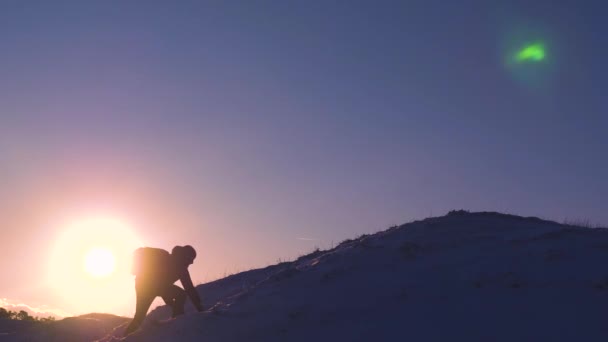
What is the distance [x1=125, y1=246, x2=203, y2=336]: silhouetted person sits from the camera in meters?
11.5

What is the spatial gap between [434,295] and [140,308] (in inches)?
216

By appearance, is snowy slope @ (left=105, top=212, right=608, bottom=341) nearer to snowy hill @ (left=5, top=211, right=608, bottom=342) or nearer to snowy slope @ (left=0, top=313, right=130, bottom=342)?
snowy hill @ (left=5, top=211, right=608, bottom=342)

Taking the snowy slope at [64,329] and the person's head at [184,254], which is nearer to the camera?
the person's head at [184,254]

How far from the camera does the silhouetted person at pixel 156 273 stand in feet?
37.7

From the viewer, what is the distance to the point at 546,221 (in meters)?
16.5

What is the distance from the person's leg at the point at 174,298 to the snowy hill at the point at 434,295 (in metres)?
0.81

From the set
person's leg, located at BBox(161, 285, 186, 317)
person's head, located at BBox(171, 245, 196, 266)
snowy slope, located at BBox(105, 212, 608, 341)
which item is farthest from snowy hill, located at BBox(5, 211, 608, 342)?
person's head, located at BBox(171, 245, 196, 266)

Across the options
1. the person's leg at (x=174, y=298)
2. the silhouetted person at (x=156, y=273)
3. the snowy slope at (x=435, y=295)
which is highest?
the silhouetted person at (x=156, y=273)

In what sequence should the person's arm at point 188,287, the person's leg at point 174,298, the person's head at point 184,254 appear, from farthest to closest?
the person's leg at point 174,298 < the person's head at point 184,254 < the person's arm at point 188,287

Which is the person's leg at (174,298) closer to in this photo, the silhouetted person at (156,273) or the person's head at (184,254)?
the silhouetted person at (156,273)

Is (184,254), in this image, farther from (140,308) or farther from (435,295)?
(435,295)

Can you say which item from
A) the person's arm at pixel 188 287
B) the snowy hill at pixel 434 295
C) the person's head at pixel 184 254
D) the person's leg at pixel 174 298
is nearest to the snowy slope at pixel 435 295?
the snowy hill at pixel 434 295

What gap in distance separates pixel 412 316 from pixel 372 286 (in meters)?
1.70

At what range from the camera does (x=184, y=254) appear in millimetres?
11602
